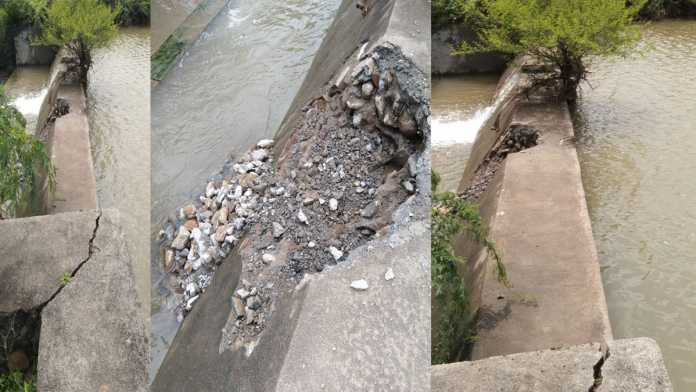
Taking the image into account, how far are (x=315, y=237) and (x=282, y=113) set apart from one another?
113cm

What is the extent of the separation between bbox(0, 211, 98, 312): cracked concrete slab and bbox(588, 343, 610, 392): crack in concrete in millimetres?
2115

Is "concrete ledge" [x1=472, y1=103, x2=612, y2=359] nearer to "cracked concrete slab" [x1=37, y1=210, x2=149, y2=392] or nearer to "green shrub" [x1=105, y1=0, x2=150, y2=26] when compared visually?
"cracked concrete slab" [x1=37, y1=210, x2=149, y2=392]

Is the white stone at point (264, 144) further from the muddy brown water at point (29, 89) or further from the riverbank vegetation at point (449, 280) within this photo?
the muddy brown water at point (29, 89)

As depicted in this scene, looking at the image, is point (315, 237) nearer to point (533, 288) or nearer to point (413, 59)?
point (413, 59)

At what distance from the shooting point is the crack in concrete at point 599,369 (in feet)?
6.30

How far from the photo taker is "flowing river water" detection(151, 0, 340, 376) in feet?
7.25

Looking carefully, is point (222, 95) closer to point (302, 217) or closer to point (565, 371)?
point (302, 217)

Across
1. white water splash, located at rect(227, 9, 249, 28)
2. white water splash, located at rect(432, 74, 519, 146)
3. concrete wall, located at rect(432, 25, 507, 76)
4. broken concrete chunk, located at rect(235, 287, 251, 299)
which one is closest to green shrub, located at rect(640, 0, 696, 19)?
concrete wall, located at rect(432, 25, 507, 76)

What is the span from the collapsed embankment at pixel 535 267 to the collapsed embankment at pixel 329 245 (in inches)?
26.2

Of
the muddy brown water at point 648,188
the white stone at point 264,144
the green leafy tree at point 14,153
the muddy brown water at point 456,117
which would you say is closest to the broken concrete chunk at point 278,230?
the white stone at point 264,144

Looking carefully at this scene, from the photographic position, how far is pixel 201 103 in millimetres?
2717

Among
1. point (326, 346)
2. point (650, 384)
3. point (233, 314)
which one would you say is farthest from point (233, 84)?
point (650, 384)

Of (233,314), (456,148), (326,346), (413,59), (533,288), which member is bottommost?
(456,148)

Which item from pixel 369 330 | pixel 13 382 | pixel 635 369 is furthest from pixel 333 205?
pixel 13 382
